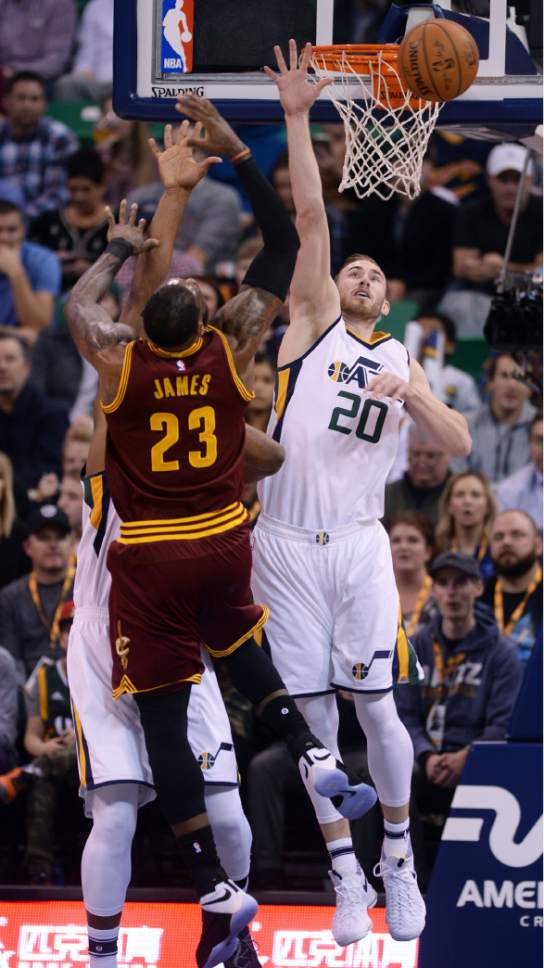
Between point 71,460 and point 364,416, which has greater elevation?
point 364,416

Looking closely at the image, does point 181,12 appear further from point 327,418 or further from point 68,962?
point 68,962

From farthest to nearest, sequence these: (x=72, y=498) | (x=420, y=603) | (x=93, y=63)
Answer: (x=93, y=63) < (x=72, y=498) < (x=420, y=603)

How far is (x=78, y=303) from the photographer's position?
689cm

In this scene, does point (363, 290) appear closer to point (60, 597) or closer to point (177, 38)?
point (177, 38)

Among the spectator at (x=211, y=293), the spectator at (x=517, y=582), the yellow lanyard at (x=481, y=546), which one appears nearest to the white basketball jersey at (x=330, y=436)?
the spectator at (x=517, y=582)

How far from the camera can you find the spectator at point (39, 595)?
10.2m

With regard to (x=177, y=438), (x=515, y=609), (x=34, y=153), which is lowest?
(x=515, y=609)

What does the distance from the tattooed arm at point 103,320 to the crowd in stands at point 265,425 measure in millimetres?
2428

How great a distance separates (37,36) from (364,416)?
10.0 meters

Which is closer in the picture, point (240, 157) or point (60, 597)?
point (240, 157)

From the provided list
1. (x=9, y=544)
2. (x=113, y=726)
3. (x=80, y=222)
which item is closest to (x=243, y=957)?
(x=113, y=726)

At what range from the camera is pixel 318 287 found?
723 cm

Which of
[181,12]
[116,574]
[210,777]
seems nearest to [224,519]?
[116,574]

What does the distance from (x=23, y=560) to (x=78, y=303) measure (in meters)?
4.30
